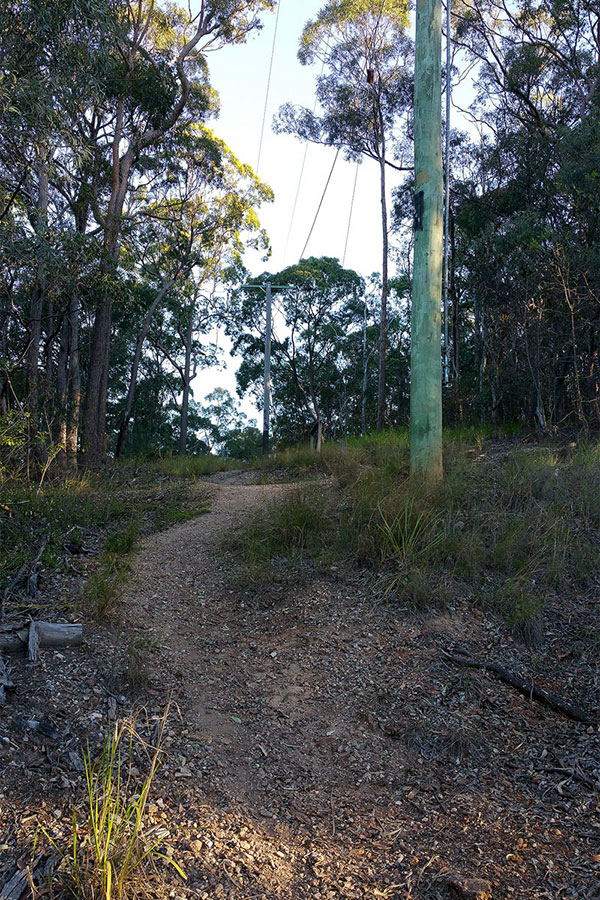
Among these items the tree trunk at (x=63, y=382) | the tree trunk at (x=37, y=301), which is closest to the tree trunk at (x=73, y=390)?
the tree trunk at (x=63, y=382)

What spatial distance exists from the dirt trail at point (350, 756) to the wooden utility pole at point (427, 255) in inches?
75.1

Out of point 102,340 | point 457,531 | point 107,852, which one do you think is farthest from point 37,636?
point 102,340

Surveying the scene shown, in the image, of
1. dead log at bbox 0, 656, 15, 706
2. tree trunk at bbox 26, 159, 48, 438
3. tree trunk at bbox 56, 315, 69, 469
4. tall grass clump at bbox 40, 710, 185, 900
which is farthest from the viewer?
tree trunk at bbox 56, 315, 69, 469

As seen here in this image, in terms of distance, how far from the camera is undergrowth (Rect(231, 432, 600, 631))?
4.84 metres

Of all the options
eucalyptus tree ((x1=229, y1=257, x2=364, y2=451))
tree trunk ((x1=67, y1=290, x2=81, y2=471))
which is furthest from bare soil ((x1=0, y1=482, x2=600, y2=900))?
eucalyptus tree ((x1=229, y1=257, x2=364, y2=451))

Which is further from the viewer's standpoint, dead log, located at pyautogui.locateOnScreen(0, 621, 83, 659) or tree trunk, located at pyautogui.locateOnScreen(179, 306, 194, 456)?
tree trunk, located at pyautogui.locateOnScreen(179, 306, 194, 456)

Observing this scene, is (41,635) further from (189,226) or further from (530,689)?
(189,226)

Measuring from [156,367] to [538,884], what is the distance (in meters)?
30.1

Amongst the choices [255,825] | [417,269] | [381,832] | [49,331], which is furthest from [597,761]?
[49,331]

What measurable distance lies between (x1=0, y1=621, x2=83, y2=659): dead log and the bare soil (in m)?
0.10

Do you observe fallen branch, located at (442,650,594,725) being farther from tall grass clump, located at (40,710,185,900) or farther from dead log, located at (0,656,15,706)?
dead log, located at (0,656,15,706)

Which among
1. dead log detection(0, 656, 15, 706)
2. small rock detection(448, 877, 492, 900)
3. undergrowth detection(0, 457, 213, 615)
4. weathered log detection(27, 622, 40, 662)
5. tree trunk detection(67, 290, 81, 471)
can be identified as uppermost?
tree trunk detection(67, 290, 81, 471)

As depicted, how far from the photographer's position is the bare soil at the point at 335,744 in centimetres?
267

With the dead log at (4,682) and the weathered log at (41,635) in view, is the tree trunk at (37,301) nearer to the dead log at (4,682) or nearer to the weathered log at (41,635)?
the weathered log at (41,635)
